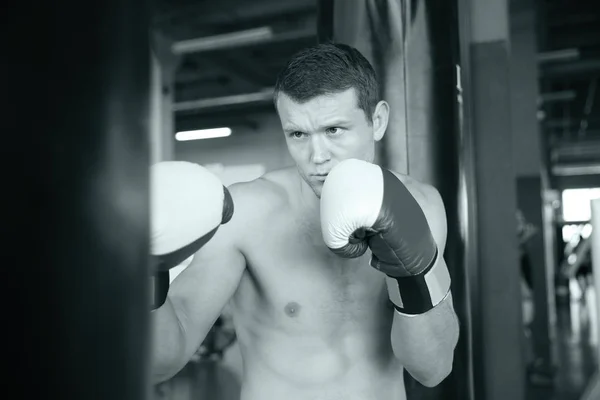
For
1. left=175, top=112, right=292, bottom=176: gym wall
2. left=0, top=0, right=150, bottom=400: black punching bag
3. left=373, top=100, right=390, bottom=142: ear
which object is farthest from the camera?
left=175, top=112, right=292, bottom=176: gym wall

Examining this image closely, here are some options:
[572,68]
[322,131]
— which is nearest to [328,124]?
[322,131]

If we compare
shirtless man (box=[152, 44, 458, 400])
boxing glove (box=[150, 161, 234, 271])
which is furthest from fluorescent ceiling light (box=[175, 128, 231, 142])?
boxing glove (box=[150, 161, 234, 271])

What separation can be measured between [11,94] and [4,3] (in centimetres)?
3

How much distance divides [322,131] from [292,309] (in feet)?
1.39

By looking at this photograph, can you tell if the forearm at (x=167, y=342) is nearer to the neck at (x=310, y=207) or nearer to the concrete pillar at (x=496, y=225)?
the neck at (x=310, y=207)

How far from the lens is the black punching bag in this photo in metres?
0.21

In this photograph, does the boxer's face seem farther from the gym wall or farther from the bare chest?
the gym wall

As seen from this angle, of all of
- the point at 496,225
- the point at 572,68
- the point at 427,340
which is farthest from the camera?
the point at 572,68

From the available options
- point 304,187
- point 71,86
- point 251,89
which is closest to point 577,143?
point 251,89

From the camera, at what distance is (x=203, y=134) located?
11672 mm

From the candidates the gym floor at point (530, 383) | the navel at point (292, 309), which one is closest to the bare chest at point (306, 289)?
the navel at point (292, 309)

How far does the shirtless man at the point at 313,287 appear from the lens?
1.20 metres

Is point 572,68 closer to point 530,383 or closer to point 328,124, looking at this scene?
point 530,383

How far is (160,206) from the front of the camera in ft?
2.80
